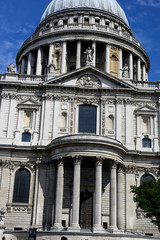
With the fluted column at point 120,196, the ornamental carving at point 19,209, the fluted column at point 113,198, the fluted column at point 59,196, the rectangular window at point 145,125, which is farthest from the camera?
the rectangular window at point 145,125

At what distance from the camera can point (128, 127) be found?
37.1 m

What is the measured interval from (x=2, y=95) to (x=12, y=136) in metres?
5.19

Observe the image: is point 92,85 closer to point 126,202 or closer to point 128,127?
point 128,127

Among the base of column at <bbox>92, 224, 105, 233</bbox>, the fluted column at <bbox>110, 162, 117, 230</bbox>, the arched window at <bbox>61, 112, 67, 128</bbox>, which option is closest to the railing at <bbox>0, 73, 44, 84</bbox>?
the arched window at <bbox>61, 112, 67, 128</bbox>

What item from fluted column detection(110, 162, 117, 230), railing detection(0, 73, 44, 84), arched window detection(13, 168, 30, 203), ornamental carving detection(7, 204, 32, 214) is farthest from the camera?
railing detection(0, 73, 44, 84)

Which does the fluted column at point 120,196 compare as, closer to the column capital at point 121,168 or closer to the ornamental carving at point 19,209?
the column capital at point 121,168

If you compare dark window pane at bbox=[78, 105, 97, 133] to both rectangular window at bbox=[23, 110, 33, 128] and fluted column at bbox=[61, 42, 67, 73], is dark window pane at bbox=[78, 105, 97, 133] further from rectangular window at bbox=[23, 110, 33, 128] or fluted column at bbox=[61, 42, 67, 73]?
fluted column at bbox=[61, 42, 67, 73]

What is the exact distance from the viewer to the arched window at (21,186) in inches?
1361

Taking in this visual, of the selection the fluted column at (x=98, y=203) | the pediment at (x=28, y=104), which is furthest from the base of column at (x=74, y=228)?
the pediment at (x=28, y=104)

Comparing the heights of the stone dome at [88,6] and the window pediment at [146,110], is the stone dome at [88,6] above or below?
above

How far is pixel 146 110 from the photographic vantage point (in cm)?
3856

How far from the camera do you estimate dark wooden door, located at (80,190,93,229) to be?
110 ft

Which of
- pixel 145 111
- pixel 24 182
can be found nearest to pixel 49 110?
pixel 24 182

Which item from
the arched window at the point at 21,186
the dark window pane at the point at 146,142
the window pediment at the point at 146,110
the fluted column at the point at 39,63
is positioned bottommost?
the arched window at the point at 21,186
